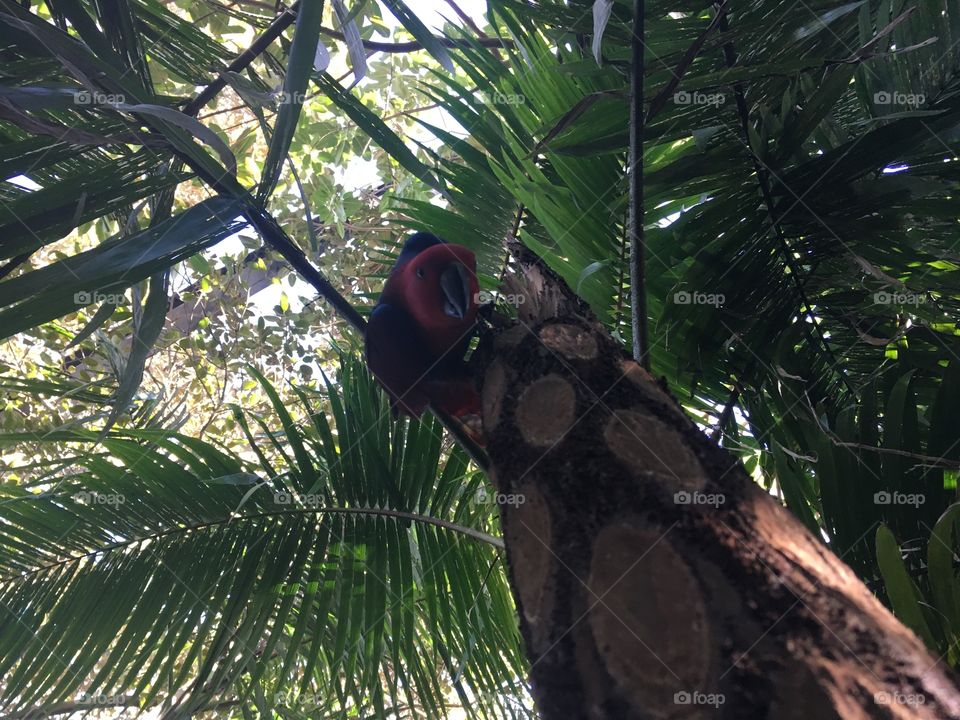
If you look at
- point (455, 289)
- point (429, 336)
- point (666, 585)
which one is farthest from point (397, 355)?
point (666, 585)

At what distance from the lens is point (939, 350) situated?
4.13 feet

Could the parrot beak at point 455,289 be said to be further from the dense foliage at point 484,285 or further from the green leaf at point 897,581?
the green leaf at point 897,581

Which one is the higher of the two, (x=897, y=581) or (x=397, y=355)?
(x=397, y=355)

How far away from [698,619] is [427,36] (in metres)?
0.85

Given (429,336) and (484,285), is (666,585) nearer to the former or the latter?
(429,336)

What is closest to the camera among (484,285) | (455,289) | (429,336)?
(455,289)

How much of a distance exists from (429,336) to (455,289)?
15 cm

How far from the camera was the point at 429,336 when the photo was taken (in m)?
1.43

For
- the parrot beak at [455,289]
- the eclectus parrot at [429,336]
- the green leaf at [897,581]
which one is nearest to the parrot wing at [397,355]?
the eclectus parrot at [429,336]

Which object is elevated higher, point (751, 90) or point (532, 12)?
point (532, 12)

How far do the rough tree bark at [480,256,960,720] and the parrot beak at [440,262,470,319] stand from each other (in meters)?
0.53

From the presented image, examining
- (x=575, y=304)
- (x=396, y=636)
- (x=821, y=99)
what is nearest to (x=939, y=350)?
(x=821, y=99)

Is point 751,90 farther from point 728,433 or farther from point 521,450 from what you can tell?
point 521,450

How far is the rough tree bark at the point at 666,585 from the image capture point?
0.50 meters
